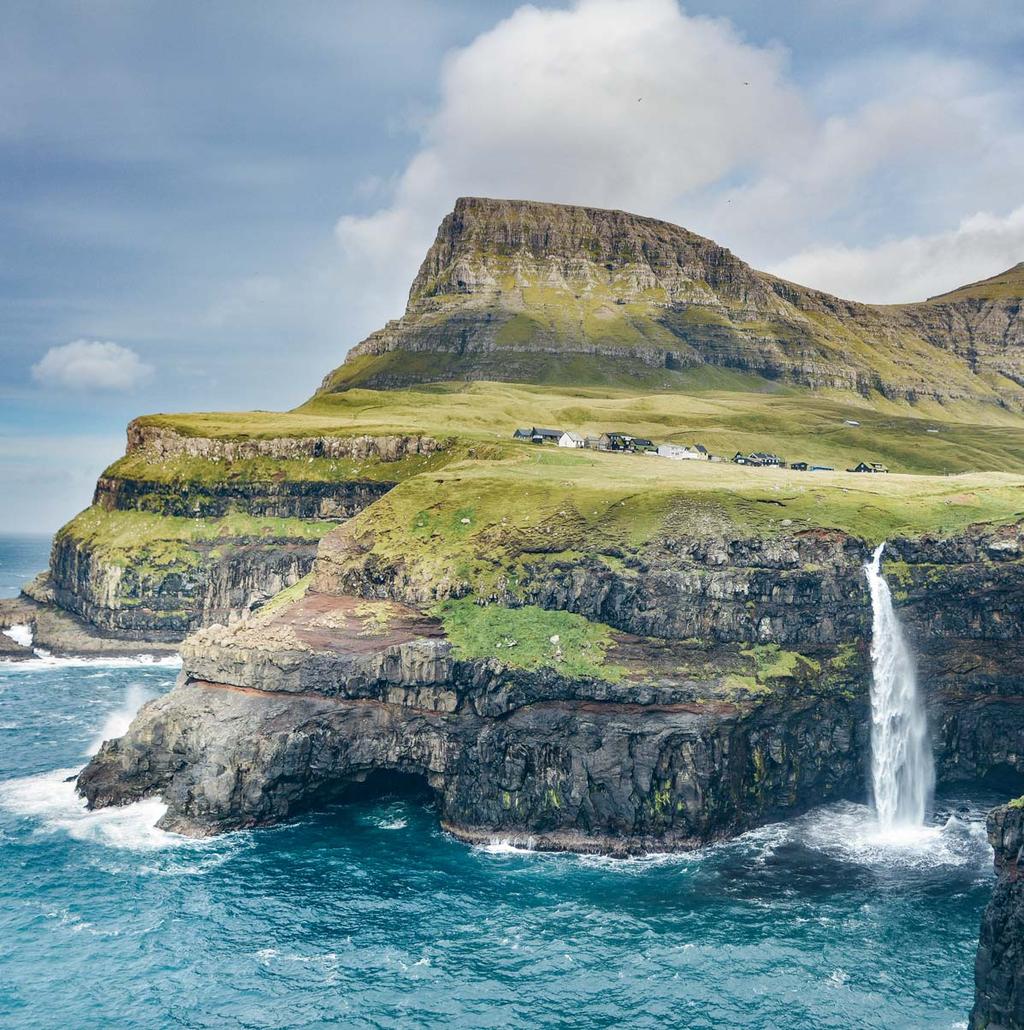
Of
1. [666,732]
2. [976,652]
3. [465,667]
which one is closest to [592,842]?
[666,732]

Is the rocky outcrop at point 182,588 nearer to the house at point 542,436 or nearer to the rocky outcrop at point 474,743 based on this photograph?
the house at point 542,436

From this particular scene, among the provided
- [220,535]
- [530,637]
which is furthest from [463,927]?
[220,535]

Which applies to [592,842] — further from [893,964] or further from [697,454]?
[697,454]

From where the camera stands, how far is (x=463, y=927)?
71.6 m

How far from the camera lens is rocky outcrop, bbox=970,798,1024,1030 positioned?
47750mm

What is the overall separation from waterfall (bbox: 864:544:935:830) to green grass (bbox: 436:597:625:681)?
29.3m

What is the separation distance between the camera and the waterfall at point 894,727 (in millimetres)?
93688

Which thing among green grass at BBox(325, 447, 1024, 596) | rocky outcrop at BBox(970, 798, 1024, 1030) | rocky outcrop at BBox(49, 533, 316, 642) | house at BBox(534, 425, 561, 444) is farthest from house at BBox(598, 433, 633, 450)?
rocky outcrop at BBox(970, 798, 1024, 1030)

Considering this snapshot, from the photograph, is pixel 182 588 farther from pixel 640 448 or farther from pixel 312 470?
pixel 640 448

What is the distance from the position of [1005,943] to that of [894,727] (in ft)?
165

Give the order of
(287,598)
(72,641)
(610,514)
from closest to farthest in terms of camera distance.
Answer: (610,514) → (287,598) → (72,641)

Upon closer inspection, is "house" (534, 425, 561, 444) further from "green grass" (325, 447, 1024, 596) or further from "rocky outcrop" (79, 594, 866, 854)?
"rocky outcrop" (79, 594, 866, 854)

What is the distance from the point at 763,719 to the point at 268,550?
11624cm

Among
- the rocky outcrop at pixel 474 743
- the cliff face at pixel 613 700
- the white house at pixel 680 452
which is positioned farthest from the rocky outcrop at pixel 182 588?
the rocky outcrop at pixel 474 743
